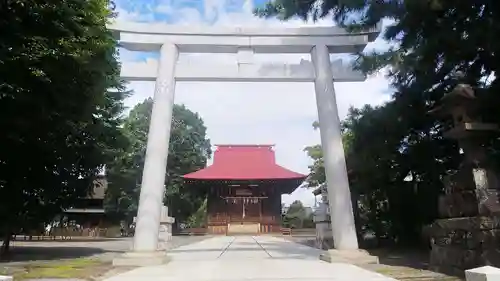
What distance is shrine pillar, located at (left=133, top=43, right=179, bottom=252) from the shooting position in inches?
360

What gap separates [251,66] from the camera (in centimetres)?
1057

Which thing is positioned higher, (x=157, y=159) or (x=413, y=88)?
(x=413, y=88)

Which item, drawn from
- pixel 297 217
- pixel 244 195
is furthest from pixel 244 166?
pixel 297 217

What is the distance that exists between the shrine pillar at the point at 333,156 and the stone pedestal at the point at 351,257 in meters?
0.20

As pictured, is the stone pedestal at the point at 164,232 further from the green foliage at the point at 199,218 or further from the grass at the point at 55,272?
the green foliage at the point at 199,218

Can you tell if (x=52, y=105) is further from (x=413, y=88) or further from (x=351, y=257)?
(x=413, y=88)

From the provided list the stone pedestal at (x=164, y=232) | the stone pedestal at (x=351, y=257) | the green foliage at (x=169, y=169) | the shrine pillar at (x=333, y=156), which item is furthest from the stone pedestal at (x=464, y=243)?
the green foliage at (x=169, y=169)

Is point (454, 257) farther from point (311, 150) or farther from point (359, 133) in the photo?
point (311, 150)

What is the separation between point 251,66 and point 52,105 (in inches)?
189

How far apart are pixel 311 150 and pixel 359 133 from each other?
17666mm

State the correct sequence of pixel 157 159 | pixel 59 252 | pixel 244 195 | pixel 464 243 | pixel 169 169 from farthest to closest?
pixel 169 169
pixel 244 195
pixel 59 252
pixel 157 159
pixel 464 243

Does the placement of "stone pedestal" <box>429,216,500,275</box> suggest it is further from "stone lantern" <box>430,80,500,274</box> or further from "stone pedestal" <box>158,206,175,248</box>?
"stone pedestal" <box>158,206,175,248</box>

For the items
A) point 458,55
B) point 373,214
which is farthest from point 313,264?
point 373,214

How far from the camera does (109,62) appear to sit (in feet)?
35.6
